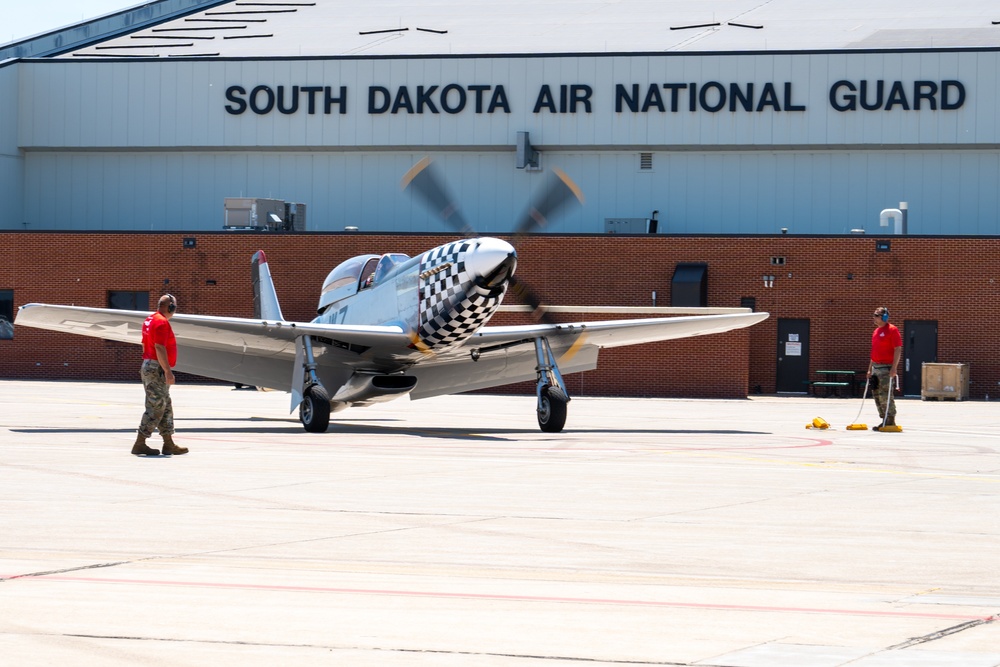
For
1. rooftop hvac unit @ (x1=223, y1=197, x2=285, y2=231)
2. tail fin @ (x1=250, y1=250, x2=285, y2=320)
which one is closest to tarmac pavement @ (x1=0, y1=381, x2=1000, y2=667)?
tail fin @ (x1=250, y1=250, x2=285, y2=320)

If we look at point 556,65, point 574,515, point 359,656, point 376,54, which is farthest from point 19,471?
point 376,54

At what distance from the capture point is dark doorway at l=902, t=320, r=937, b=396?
136ft

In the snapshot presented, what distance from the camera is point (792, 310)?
4216 centimetres

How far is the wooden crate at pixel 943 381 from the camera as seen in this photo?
39.3 m

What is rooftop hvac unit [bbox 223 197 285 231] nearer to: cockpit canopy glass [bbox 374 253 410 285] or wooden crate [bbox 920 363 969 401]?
wooden crate [bbox 920 363 969 401]

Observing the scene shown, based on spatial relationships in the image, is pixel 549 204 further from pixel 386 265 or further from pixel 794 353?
pixel 794 353

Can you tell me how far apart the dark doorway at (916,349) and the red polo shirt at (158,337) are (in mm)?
30512

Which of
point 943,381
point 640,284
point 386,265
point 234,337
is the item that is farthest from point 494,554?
point 640,284

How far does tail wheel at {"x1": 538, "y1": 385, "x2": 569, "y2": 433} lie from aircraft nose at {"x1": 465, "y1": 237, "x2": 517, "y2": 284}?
2888 mm

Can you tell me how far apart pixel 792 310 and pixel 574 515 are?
32.6m

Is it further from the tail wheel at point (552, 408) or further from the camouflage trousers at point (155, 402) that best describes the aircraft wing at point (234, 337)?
the camouflage trousers at point (155, 402)

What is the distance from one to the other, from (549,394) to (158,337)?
7683mm

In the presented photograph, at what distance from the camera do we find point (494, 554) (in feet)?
28.8

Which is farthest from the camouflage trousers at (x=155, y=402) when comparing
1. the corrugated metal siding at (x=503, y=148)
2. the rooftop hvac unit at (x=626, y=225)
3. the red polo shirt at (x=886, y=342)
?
the corrugated metal siding at (x=503, y=148)
